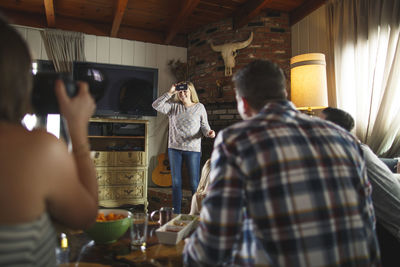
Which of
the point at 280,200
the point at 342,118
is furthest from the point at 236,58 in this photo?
the point at 280,200

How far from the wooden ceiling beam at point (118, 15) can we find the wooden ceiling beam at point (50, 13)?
2.39 ft

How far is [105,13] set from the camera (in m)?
3.88

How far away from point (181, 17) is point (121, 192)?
2369 millimetres

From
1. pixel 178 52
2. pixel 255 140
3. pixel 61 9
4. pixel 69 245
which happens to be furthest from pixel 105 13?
pixel 255 140

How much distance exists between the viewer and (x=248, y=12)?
11.5ft

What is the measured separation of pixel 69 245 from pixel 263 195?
0.75m

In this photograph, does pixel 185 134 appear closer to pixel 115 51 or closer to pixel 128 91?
pixel 128 91

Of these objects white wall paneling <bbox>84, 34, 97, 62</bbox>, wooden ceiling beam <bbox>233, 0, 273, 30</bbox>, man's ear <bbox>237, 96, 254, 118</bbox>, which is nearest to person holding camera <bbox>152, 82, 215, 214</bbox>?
wooden ceiling beam <bbox>233, 0, 273, 30</bbox>

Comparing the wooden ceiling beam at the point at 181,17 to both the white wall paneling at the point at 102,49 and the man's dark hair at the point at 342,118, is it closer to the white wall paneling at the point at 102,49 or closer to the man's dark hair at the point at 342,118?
the white wall paneling at the point at 102,49

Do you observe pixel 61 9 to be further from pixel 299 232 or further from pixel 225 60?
pixel 299 232

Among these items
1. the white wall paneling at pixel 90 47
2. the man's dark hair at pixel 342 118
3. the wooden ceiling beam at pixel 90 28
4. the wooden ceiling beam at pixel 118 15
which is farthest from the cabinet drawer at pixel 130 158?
the man's dark hair at pixel 342 118

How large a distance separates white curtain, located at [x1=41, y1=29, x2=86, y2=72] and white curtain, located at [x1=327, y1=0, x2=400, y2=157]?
3249 mm

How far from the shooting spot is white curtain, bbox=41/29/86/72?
3.85 m

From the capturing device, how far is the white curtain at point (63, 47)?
385 centimetres
